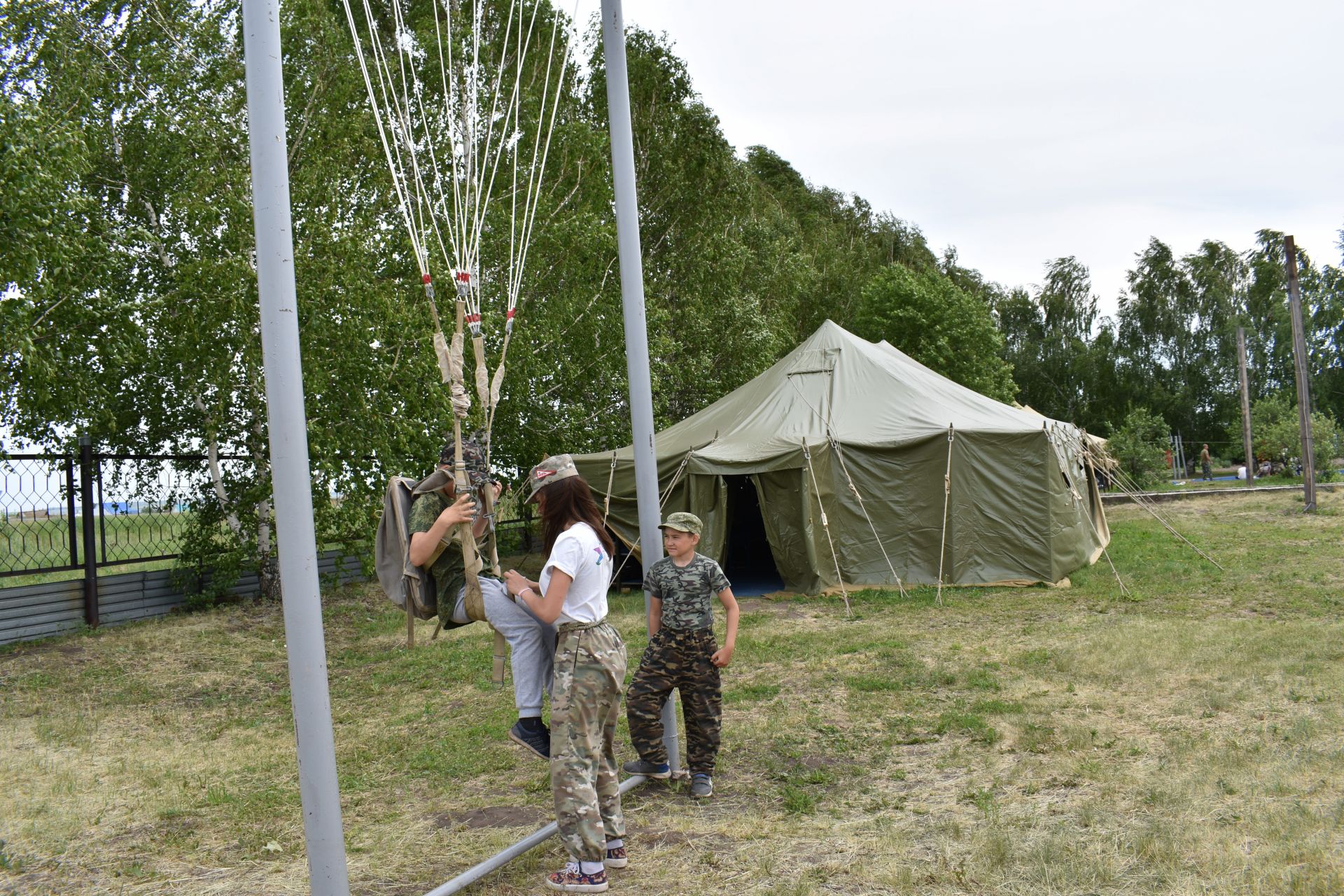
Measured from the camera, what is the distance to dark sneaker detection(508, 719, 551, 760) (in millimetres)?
3641

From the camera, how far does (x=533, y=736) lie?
3.65m

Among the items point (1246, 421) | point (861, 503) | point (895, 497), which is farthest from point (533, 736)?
point (1246, 421)

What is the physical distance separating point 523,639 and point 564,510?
501 mm

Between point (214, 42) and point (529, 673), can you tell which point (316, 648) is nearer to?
point (529, 673)

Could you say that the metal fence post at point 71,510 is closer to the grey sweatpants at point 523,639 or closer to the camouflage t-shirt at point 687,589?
the camouflage t-shirt at point 687,589

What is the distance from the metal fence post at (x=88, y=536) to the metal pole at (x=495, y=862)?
7209mm

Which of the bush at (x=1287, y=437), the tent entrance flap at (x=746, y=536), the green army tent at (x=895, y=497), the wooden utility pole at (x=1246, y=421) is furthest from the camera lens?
the wooden utility pole at (x=1246, y=421)

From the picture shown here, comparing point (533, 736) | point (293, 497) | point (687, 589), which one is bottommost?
point (533, 736)

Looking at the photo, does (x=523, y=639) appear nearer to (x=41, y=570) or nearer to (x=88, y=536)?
(x=41, y=570)

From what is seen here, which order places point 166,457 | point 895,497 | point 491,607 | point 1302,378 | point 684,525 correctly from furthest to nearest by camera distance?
point 1302,378 → point 895,497 → point 166,457 → point 684,525 → point 491,607

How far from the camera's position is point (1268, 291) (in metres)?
40.8

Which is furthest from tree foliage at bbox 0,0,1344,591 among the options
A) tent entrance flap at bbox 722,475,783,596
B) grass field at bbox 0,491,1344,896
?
tent entrance flap at bbox 722,475,783,596

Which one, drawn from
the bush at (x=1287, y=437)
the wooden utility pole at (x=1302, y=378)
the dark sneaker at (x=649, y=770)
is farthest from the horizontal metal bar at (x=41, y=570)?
the bush at (x=1287, y=437)

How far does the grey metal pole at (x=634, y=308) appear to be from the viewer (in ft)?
15.2
